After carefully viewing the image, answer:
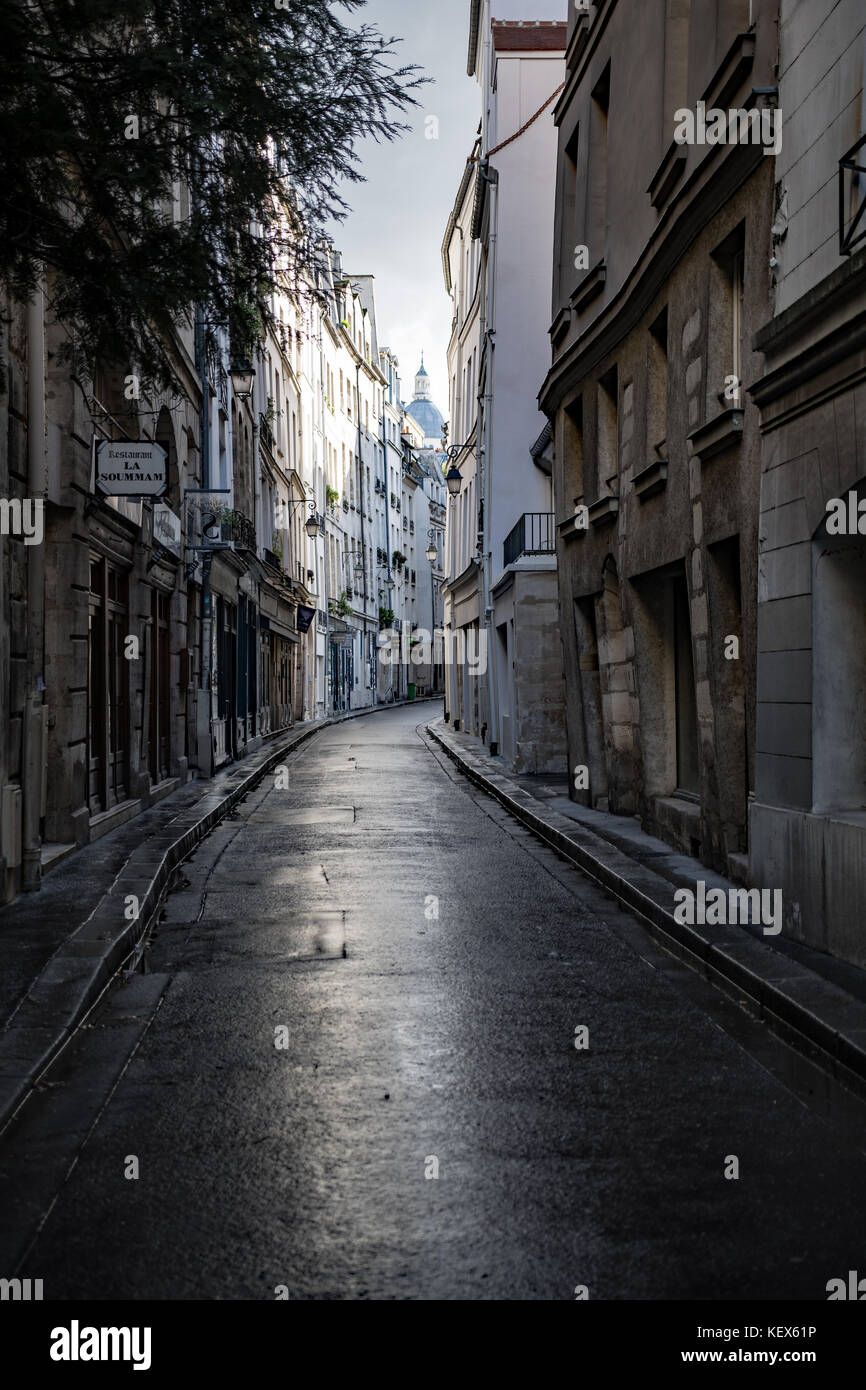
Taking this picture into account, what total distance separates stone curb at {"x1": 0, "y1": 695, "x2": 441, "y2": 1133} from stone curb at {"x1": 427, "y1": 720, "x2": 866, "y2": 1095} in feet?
10.3

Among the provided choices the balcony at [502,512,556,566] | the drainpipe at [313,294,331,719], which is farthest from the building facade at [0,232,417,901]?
the drainpipe at [313,294,331,719]

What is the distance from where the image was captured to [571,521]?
16609mm

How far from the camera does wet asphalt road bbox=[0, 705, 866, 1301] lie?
373 cm

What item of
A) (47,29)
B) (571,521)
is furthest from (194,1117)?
(571,521)

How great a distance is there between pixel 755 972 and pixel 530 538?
1766 centimetres

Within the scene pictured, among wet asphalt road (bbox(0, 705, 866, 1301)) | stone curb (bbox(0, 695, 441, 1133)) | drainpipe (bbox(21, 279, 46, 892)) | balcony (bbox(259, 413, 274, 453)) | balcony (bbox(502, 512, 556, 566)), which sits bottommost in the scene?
wet asphalt road (bbox(0, 705, 866, 1301))

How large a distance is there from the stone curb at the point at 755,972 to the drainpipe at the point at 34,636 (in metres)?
4.20

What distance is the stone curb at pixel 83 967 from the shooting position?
5.43 m

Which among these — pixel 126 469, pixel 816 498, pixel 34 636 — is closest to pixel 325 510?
pixel 126 469

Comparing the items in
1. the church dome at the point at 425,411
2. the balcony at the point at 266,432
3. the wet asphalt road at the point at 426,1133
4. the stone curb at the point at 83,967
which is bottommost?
the wet asphalt road at the point at 426,1133

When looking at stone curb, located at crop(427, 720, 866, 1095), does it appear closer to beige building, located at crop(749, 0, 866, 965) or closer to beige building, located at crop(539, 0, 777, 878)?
beige building, located at crop(749, 0, 866, 965)

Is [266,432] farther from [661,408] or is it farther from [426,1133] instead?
[426,1133]

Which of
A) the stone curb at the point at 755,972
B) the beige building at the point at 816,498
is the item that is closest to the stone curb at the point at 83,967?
the stone curb at the point at 755,972

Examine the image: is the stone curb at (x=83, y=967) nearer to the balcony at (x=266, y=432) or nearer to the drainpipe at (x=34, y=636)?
the drainpipe at (x=34, y=636)
